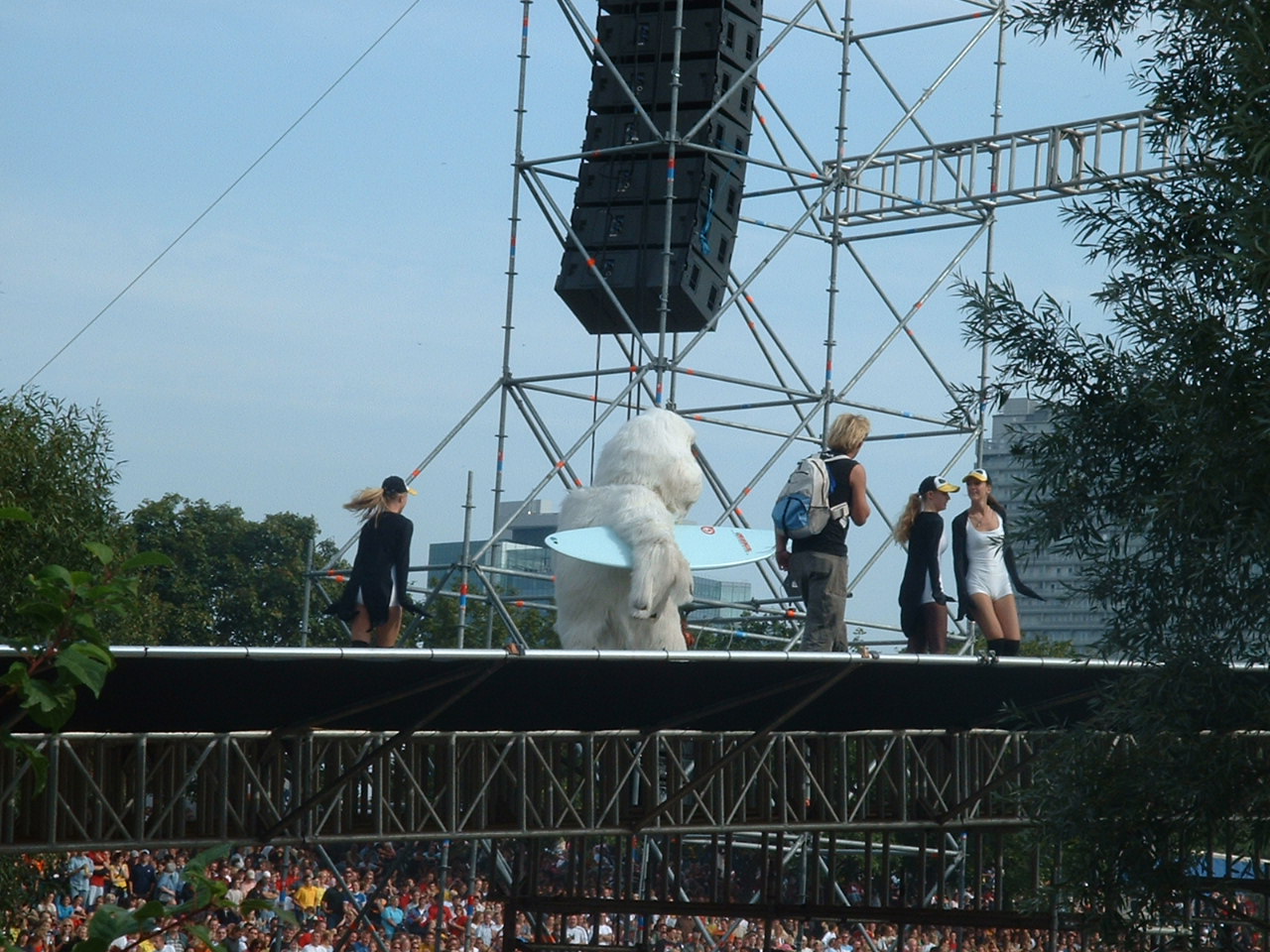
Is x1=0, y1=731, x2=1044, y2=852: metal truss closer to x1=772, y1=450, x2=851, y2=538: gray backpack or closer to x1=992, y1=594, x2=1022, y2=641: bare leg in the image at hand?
x1=992, y1=594, x2=1022, y2=641: bare leg

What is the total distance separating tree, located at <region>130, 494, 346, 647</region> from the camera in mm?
54500

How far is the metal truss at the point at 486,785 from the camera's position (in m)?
11.6

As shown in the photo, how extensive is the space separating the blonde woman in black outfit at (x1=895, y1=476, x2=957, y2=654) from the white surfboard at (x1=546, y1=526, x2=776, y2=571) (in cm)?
86

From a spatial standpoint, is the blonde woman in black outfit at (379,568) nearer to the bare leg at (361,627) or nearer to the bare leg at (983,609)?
the bare leg at (361,627)

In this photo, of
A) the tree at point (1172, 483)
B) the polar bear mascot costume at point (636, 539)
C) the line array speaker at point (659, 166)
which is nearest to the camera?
the tree at point (1172, 483)

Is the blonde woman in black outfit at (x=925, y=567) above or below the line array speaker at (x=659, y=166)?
below

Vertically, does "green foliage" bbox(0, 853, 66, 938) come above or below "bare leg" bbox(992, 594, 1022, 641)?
below

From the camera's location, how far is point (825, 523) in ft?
37.5

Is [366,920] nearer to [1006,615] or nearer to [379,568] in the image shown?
[379,568]

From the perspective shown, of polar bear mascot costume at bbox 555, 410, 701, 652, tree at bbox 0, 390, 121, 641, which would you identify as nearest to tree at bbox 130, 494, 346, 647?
tree at bbox 0, 390, 121, 641

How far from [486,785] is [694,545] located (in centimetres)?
254

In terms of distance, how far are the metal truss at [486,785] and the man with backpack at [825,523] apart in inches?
63.1

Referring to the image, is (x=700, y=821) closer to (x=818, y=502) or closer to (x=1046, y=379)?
(x=818, y=502)

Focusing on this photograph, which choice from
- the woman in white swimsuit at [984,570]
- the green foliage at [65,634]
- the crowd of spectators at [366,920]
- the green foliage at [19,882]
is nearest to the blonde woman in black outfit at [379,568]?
the woman in white swimsuit at [984,570]
